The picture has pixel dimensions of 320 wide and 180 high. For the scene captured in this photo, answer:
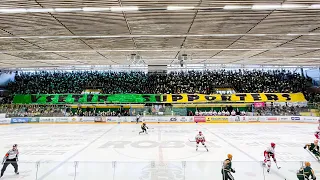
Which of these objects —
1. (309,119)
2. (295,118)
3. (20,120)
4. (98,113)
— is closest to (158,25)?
(98,113)

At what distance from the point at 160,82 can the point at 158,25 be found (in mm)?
21073

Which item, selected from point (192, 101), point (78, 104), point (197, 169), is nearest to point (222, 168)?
point (197, 169)

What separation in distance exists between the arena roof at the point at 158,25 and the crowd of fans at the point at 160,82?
14343mm

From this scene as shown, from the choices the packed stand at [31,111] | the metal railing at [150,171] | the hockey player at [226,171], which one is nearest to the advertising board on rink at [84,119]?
the packed stand at [31,111]

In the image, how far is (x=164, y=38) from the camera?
14.5 meters

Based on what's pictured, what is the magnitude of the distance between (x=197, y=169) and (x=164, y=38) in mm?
9980

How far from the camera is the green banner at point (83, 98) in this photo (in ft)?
98.9

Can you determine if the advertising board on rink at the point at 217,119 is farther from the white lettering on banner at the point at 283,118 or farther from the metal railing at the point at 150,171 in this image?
the metal railing at the point at 150,171

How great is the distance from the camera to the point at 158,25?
11844mm

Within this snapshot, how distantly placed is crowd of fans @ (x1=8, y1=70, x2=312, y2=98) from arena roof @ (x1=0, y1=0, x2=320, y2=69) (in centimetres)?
1434

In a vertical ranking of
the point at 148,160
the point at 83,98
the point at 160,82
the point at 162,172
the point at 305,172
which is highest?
the point at 160,82

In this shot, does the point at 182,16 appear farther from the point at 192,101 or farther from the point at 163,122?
the point at 192,101

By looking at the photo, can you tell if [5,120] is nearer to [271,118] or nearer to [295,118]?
[271,118]

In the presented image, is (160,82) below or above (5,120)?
above
